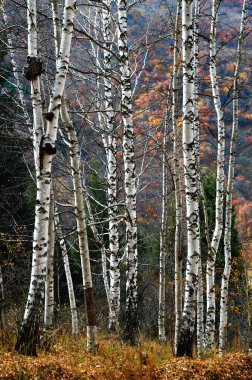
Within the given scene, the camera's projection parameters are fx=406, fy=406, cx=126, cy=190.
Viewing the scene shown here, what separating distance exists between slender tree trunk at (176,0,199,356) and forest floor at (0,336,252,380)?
493mm

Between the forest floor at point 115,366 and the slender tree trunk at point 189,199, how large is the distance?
0.49 m

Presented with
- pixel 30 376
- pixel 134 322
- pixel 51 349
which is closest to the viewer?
pixel 30 376

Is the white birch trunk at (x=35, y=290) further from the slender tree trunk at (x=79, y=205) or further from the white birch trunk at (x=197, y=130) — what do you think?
→ the white birch trunk at (x=197, y=130)

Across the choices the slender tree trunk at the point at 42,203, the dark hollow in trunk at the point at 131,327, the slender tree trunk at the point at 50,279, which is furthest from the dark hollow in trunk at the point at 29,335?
the dark hollow in trunk at the point at 131,327

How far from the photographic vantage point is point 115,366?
497 centimetres

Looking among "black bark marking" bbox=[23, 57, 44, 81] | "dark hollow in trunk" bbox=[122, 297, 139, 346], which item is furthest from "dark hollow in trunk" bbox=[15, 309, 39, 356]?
"black bark marking" bbox=[23, 57, 44, 81]

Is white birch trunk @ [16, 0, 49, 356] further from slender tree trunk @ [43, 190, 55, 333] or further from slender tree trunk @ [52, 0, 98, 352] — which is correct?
slender tree trunk @ [43, 190, 55, 333]

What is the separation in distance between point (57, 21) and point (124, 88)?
65.7 inches

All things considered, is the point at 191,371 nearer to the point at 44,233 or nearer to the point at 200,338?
the point at 44,233

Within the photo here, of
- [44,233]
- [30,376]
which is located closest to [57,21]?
[44,233]

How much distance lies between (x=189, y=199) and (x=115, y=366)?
105 inches

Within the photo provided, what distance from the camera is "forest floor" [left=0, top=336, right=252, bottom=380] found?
14.3 ft

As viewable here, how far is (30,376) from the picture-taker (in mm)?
4168

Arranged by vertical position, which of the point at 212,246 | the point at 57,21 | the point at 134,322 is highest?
the point at 57,21
